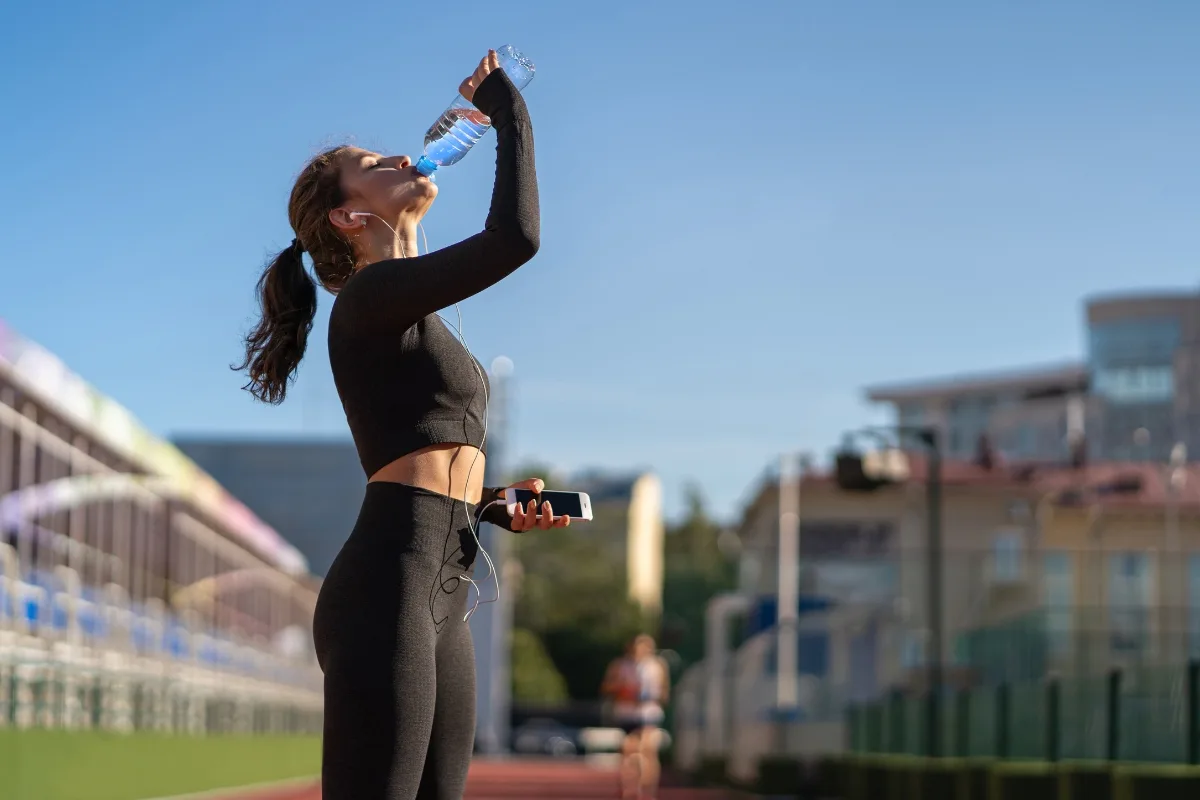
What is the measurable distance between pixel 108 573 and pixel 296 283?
1873 centimetres

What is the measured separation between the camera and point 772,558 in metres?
64.8

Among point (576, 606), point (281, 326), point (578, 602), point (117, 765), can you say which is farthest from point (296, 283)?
point (578, 602)

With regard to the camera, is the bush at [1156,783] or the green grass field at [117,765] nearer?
the bush at [1156,783]

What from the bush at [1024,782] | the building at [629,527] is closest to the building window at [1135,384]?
the bush at [1024,782]

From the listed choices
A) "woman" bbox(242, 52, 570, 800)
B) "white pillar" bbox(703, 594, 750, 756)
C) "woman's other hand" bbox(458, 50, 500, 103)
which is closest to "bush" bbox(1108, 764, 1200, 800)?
"woman" bbox(242, 52, 570, 800)

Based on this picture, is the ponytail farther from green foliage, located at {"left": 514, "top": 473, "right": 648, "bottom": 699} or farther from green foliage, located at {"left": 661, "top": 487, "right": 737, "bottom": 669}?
green foliage, located at {"left": 514, "top": 473, "right": 648, "bottom": 699}

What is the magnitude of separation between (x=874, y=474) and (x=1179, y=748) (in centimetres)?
1319

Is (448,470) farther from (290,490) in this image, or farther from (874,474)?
(290,490)

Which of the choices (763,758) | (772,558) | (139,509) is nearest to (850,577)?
(772,558)

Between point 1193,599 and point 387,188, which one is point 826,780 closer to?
point 1193,599

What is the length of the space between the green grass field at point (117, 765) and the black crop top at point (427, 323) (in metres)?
8.03

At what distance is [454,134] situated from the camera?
4.14 metres

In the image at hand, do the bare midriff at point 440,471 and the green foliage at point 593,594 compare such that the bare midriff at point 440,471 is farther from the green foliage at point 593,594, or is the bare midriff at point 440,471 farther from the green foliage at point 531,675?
the green foliage at point 593,594

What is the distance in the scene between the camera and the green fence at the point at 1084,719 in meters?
11.4
